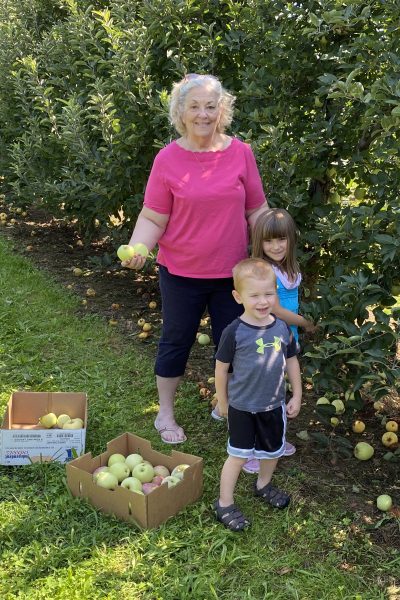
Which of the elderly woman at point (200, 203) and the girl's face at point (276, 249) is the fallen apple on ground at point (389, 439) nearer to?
the elderly woman at point (200, 203)

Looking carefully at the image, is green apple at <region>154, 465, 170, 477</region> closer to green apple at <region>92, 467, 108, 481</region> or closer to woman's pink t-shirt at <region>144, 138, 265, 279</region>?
green apple at <region>92, 467, 108, 481</region>

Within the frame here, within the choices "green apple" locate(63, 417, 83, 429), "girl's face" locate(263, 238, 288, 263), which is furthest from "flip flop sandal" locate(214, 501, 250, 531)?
"girl's face" locate(263, 238, 288, 263)

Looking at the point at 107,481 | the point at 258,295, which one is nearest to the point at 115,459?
the point at 107,481

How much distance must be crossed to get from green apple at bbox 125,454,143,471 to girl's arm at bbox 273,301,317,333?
1007mm

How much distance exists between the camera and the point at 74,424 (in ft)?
12.4

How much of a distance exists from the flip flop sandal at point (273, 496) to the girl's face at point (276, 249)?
1124 millimetres

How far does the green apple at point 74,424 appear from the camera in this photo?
148 inches

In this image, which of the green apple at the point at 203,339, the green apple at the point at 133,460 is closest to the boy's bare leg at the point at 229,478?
the green apple at the point at 133,460

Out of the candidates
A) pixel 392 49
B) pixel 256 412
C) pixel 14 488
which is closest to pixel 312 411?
pixel 256 412

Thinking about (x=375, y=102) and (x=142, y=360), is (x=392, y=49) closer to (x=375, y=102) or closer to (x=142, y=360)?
(x=375, y=102)

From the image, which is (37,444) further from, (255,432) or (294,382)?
(294,382)

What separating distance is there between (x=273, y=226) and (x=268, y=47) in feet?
5.33

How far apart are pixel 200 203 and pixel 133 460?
4.36ft

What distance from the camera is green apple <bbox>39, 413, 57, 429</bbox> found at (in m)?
3.79
